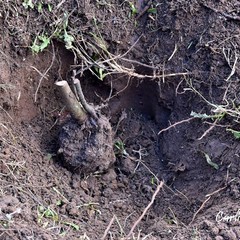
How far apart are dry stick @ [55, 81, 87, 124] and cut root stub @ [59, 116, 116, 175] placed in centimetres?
5

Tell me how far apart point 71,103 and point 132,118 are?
55 centimetres

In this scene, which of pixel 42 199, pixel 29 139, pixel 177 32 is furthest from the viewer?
pixel 177 32

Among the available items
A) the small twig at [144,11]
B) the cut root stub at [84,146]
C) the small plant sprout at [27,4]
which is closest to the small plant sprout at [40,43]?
the small plant sprout at [27,4]

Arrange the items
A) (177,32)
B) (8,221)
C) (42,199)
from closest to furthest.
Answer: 1. (8,221)
2. (42,199)
3. (177,32)

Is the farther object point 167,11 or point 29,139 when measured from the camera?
point 167,11

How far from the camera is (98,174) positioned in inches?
99.3

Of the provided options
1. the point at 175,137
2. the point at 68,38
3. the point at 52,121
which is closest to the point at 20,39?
the point at 68,38

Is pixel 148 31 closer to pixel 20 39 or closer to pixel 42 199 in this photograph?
pixel 20 39

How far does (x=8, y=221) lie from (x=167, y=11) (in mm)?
1378

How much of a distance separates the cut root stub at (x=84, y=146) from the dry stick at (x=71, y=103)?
5 cm

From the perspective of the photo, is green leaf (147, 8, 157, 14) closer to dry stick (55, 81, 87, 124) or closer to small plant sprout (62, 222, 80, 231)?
dry stick (55, 81, 87, 124)

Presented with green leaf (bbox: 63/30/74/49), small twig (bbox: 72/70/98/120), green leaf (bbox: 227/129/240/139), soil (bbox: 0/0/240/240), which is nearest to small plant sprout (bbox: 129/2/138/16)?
soil (bbox: 0/0/240/240)

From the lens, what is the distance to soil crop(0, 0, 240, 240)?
89.1 inches

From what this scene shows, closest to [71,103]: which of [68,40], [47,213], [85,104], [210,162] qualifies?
[85,104]
